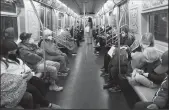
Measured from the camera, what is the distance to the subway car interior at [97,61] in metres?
1.23

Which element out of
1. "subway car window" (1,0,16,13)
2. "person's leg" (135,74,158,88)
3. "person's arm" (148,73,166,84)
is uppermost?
"subway car window" (1,0,16,13)

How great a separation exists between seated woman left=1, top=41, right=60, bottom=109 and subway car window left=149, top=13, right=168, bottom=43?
802mm

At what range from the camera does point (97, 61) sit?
1.69 meters

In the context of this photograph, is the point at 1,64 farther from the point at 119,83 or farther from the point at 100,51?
the point at 119,83

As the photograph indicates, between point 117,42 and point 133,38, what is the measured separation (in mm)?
149

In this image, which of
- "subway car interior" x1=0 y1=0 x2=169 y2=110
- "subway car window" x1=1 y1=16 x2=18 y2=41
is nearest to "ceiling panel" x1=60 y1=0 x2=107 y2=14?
"subway car interior" x1=0 y1=0 x2=169 y2=110

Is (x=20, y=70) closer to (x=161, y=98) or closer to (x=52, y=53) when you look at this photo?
(x=52, y=53)

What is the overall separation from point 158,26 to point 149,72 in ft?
1.19

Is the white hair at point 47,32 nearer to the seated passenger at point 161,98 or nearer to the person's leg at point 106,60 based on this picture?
the person's leg at point 106,60

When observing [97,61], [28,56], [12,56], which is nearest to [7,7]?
[12,56]

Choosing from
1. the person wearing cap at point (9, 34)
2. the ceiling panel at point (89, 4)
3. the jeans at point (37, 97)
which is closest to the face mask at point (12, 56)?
the person wearing cap at point (9, 34)

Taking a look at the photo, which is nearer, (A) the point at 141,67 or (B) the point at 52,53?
(A) the point at 141,67

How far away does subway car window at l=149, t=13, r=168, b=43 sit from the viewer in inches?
42.2

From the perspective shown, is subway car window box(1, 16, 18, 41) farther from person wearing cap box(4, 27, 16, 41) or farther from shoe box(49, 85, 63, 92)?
shoe box(49, 85, 63, 92)
